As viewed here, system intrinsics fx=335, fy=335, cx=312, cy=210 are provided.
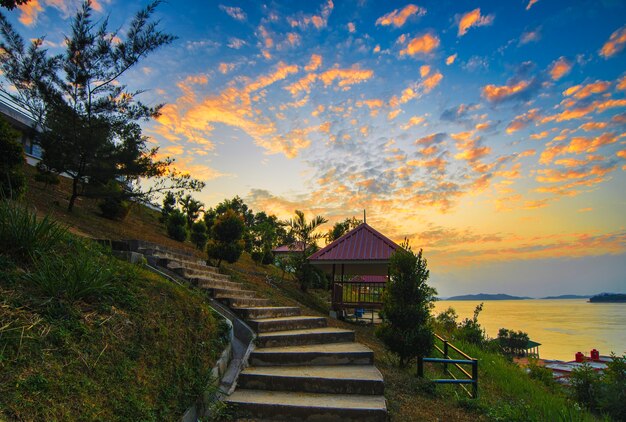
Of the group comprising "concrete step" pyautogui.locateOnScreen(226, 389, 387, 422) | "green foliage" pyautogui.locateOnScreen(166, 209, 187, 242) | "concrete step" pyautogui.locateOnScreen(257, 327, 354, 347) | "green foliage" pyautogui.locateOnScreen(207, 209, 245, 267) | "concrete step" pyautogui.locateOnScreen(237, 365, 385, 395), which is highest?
"green foliage" pyautogui.locateOnScreen(166, 209, 187, 242)

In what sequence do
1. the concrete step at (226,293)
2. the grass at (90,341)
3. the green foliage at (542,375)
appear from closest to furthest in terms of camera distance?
the grass at (90,341) < the concrete step at (226,293) < the green foliage at (542,375)

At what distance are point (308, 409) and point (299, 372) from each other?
84 cm

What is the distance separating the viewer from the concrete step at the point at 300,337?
5.44m

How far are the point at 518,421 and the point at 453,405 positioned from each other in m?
0.86

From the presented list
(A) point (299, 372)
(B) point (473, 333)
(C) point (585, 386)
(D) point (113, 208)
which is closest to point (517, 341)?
(B) point (473, 333)

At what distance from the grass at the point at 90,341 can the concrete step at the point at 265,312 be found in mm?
1359

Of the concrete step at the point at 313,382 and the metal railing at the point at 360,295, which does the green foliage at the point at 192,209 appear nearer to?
the metal railing at the point at 360,295

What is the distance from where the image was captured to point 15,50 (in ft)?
34.0

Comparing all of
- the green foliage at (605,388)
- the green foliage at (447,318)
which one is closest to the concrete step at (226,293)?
the green foliage at (605,388)

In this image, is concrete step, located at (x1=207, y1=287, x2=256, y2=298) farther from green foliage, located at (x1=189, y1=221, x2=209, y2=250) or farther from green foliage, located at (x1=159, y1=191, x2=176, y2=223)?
green foliage, located at (x1=159, y1=191, x2=176, y2=223)

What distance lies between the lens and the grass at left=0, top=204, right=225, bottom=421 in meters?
2.42

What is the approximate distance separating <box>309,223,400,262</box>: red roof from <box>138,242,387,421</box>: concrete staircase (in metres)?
5.69

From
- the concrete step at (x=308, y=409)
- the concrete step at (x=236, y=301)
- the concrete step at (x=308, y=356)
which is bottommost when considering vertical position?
the concrete step at (x=308, y=409)

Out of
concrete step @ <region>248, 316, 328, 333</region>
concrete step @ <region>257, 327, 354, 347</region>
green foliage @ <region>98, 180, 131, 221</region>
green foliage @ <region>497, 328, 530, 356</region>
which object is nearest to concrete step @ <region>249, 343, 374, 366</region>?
concrete step @ <region>257, 327, 354, 347</region>
